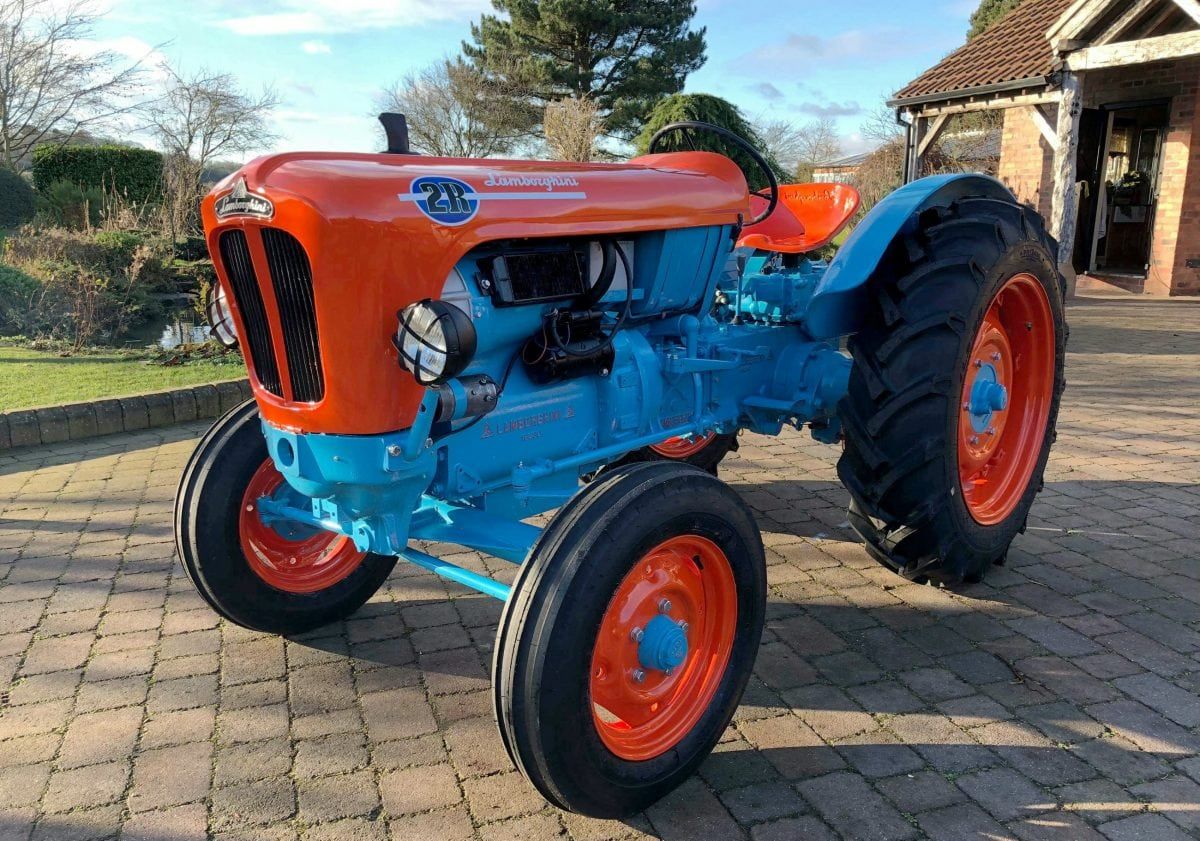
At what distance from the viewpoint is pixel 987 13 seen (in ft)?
104

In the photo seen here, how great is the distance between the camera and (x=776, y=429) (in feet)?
11.7

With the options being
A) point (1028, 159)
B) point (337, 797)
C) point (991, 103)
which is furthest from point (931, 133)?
point (337, 797)

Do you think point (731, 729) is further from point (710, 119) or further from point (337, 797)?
point (710, 119)

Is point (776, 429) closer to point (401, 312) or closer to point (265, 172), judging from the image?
point (401, 312)

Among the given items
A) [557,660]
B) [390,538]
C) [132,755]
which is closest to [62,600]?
[132,755]

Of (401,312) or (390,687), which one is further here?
(390,687)

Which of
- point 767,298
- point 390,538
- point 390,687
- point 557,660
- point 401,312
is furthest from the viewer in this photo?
point 767,298

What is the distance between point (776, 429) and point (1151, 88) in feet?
36.1

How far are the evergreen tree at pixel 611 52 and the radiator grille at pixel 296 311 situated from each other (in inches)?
911

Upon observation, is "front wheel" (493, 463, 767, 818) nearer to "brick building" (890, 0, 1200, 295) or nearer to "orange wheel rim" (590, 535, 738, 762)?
"orange wheel rim" (590, 535, 738, 762)

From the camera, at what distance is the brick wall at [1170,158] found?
436 inches

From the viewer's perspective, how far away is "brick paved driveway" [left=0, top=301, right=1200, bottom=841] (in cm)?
210

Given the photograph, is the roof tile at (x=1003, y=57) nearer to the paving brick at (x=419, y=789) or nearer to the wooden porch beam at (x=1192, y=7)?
the wooden porch beam at (x=1192, y=7)

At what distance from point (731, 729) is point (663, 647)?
480 millimetres
